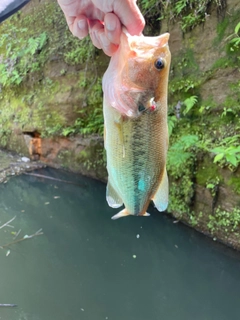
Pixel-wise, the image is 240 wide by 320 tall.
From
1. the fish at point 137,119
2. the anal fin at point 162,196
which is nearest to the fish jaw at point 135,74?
the fish at point 137,119

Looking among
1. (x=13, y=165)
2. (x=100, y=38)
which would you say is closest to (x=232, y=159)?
(x=100, y=38)

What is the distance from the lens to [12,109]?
22.7 ft

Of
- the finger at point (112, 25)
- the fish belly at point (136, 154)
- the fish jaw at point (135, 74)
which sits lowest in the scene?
the fish belly at point (136, 154)

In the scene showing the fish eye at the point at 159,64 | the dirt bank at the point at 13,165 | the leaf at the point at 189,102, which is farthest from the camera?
the dirt bank at the point at 13,165

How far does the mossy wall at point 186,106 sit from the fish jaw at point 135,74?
2.22 metres

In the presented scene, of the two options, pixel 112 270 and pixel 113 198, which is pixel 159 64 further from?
pixel 112 270

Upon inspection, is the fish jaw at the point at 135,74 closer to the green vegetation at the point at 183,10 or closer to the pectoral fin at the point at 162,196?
the pectoral fin at the point at 162,196

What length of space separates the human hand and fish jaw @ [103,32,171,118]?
44mm

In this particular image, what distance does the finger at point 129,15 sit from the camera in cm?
105

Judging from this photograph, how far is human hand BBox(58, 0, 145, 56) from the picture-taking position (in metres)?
1.05

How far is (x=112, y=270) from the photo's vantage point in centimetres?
331

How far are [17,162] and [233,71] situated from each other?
4.66 metres

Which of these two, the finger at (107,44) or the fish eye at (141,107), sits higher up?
the finger at (107,44)

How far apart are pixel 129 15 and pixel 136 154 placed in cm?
51
